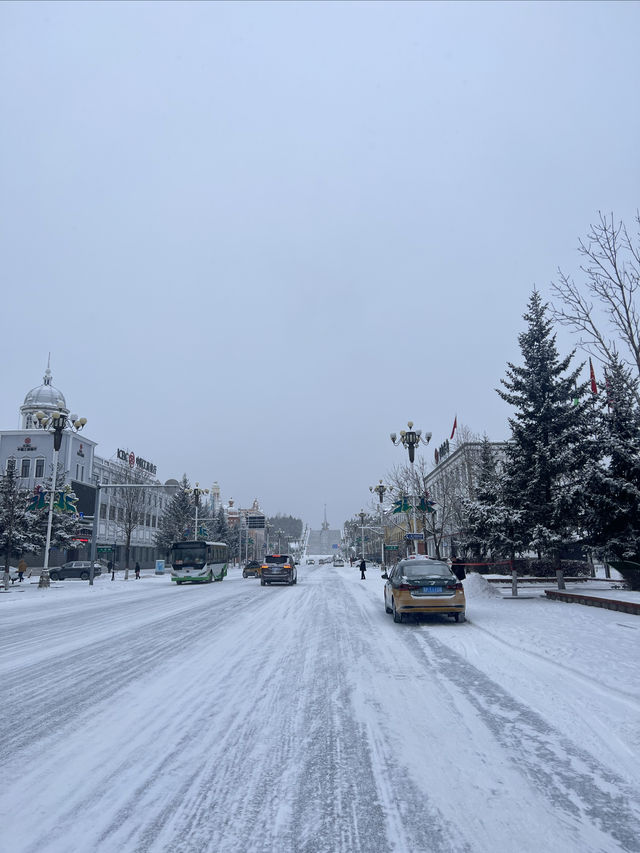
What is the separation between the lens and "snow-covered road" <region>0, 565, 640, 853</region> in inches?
139

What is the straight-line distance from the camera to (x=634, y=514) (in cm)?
2073

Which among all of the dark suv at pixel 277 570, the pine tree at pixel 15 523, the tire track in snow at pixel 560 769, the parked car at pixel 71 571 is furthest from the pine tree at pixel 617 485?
the parked car at pixel 71 571

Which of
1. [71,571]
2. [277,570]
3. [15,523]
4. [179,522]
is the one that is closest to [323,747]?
[277,570]

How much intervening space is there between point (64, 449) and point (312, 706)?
6251 cm

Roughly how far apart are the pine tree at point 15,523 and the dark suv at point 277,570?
51.4ft

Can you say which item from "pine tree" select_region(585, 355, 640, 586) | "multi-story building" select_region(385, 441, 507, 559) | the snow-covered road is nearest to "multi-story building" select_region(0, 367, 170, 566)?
"multi-story building" select_region(385, 441, 507, 559)

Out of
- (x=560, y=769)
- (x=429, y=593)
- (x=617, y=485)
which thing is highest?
(x=617, y=485)

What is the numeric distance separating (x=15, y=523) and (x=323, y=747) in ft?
132

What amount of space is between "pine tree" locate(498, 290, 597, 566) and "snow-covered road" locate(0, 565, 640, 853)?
471 inches

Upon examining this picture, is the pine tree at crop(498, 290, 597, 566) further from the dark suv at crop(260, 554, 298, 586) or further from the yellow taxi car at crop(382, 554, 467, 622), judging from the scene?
the dark suv at crop(260, 554, 298, 586)

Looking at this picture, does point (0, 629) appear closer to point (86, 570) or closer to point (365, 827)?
point (365, 827)

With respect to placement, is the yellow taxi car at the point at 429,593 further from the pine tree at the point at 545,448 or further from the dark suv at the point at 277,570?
the dark suv at the point at 277,570

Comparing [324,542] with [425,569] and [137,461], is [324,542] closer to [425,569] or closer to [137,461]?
[137,461]

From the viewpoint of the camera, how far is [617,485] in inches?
800
